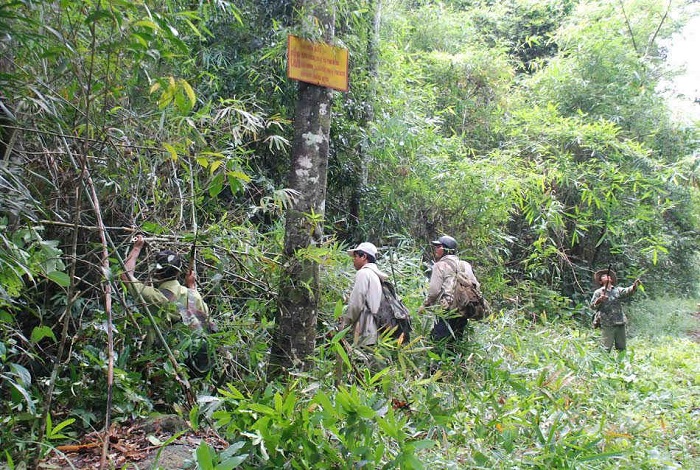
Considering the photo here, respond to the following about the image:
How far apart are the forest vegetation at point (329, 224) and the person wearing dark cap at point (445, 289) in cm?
25

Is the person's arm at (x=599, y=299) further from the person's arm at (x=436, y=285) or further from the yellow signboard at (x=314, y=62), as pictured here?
the yellow signboard at (x=314, y=62)

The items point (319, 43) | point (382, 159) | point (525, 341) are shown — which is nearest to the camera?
point (319, 43)

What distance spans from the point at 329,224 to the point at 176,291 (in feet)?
8.84

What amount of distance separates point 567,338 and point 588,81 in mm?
5532

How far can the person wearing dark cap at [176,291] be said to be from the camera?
3.31 metres

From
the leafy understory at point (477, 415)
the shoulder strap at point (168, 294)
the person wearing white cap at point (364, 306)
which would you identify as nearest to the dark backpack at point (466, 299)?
the leafy understory at point (477, 415)

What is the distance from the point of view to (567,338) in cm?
604

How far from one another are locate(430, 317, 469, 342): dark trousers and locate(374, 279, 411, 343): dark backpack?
721 millimetres

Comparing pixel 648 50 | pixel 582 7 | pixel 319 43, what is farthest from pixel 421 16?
pixel 319 43

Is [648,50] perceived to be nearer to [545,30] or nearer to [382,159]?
[545,30]

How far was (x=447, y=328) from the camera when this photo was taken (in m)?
5.07

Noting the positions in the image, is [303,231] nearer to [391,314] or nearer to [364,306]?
[364,306]

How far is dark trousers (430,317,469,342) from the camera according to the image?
16.5 feet

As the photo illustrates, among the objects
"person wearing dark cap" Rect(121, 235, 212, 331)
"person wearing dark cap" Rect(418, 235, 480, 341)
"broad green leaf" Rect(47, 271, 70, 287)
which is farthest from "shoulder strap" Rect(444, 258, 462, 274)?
"broad green leaf" Rect(47, 271, 70, 287)
